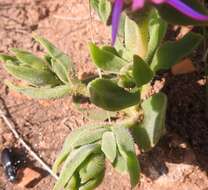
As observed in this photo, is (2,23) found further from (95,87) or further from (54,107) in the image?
(95,87)

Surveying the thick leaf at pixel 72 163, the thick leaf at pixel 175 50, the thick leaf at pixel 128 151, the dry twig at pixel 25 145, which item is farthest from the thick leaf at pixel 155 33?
the dry twig at pixel 25 145

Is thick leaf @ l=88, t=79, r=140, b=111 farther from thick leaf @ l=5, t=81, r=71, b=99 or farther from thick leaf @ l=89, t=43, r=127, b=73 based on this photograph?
thick leaf @ l=5, t=81, r=71, b=99

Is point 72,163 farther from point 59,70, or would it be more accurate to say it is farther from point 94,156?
point 59,70

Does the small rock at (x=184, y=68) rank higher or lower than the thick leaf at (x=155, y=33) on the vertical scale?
lower

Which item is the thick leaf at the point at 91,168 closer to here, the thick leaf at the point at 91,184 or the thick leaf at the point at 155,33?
the thick leaf at the point at 91,184

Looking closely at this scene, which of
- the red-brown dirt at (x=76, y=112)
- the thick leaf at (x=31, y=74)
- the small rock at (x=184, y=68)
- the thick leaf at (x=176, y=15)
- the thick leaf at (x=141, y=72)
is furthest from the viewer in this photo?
the small rock at (x=184, y=68)

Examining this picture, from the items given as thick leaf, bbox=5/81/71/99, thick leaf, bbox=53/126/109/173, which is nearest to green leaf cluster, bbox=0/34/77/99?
thick leaf, bbox=5/81/71/99

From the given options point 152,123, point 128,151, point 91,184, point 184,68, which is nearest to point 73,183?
point 91,184

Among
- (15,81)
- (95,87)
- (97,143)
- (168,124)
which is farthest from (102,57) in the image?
(15,81)
